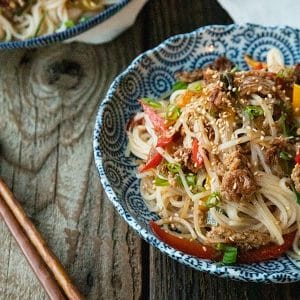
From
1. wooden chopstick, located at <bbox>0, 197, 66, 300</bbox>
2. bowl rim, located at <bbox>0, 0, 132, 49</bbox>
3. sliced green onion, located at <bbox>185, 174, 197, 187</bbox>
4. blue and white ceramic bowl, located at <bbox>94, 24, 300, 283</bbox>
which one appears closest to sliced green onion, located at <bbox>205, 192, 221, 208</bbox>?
sliced green onion, located at <bbox>185, 174, 197, 187</bbox>

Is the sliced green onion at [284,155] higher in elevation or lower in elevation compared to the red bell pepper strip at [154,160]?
lower

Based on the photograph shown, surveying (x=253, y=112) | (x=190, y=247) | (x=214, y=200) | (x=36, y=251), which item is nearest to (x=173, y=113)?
(x=253, y=112)

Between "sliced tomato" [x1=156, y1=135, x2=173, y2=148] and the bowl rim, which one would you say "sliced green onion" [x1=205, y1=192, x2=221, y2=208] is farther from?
the bowl rim

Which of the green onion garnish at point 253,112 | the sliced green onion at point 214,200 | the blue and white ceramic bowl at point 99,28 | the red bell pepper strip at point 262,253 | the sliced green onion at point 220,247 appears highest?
the blue and white ceramic bowl at point 99,28

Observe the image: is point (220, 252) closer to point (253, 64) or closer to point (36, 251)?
point (36, 251)

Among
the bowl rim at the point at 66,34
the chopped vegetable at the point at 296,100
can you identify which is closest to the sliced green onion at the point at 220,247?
the chopped vegetable at the point at 296,100

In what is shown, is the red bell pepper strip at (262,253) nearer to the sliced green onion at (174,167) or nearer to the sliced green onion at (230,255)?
the sliced green onion at (230,255)

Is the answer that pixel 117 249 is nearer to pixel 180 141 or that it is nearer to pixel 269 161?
pixel 180 141
